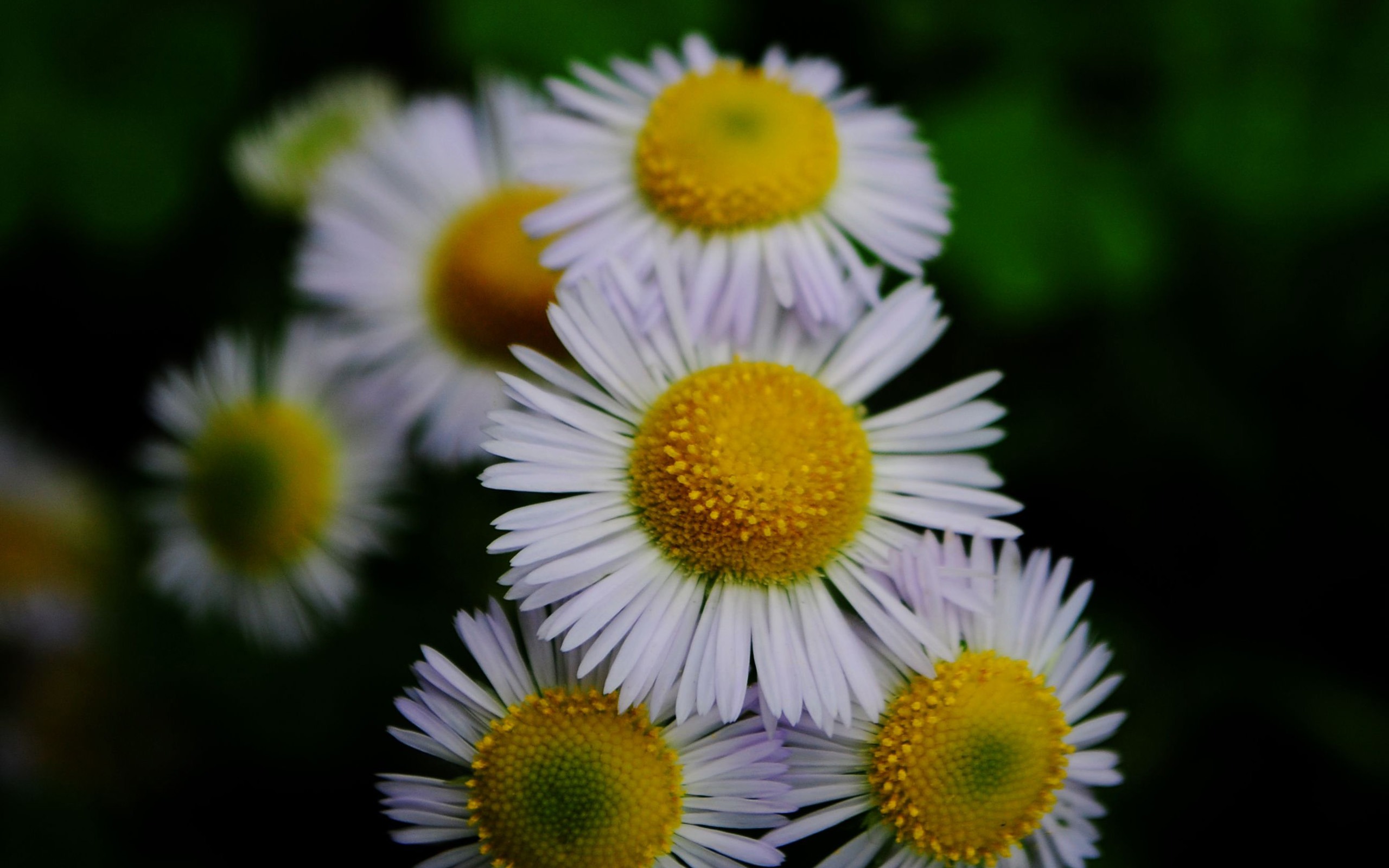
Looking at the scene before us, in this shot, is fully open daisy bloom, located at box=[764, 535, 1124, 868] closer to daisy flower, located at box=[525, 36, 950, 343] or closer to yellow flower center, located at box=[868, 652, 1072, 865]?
yellow flower center, located at box=[868, 652, 1072, 865]

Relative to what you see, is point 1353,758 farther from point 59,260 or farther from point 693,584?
point 59,260

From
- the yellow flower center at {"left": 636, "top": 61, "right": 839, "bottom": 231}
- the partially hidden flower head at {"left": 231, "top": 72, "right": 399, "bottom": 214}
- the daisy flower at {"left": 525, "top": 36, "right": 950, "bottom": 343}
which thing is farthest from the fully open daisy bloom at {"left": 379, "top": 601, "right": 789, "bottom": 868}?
the partially hidden flower head at {"left": 231, "top": 72, "right": 399, "bottom": 214}

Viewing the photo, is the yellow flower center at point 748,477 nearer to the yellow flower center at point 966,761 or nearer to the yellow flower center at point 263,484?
the yellow flower center at point 966,761

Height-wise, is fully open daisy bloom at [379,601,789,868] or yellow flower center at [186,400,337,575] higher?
yellow flower center at [186,400,337,575]

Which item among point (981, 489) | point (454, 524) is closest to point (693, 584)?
point (981, 489)

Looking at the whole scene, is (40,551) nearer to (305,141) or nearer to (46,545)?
(46,545)

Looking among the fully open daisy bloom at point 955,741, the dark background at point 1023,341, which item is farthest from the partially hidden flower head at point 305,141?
the fully open daisy bloom at point 955,741
